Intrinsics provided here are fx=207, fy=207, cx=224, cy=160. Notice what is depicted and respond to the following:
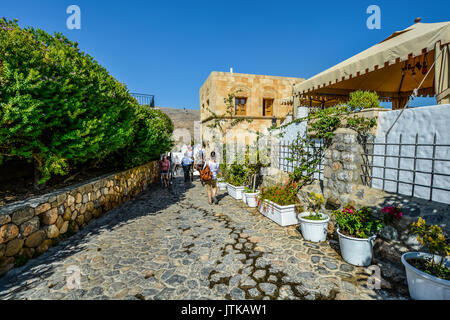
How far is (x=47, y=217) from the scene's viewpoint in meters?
4.16

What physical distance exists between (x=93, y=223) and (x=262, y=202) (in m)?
4.67

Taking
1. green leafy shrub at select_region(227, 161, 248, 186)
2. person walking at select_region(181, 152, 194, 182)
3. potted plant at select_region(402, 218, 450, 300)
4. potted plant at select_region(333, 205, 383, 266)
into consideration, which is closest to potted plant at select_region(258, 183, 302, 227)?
potted plant at select_region(333, 205, 383, 266)

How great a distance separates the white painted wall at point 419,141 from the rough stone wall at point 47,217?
6.42 meters

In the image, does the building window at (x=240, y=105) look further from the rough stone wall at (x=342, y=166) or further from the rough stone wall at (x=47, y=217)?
the rough stone wall at (x=342, y=166)

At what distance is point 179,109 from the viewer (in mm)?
37938

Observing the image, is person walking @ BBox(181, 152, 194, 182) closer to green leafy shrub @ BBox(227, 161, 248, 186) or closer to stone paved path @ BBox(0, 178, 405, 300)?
green leafy shrub @ BBox(227, 161, 248, 186)

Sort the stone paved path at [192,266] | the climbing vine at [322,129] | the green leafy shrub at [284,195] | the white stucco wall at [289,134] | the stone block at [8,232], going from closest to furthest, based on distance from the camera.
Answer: the stone paved path at [192,266] < the stone block at [8,232] < the climbing vine at [322,129] < the green leafy shrub at [284,195] < the white stucco wall at [289,134]

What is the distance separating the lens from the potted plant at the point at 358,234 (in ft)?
10.9

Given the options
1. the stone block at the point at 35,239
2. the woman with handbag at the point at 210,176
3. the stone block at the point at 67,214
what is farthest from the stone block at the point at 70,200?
the woman with handbag at the point at 210,176

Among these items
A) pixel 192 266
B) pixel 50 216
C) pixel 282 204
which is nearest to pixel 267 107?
pixel 282 204

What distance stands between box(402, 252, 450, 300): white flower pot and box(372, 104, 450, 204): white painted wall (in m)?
1.12

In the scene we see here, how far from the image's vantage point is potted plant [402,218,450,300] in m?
2.27

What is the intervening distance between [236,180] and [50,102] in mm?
6092
